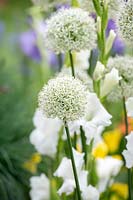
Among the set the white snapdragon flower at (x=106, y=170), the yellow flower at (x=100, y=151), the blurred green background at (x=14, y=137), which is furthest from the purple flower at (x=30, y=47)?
the white snapdragon flower at (x=106, y=170)

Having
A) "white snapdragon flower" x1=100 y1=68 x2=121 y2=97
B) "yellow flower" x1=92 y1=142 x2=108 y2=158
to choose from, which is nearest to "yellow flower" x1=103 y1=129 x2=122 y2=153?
"yellow flower" x1=92 y1=142 x2=108 y2=158

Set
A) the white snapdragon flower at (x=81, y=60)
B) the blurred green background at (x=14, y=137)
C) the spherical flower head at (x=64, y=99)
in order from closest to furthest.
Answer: the spherical flower head at (x=64, y=99), the white snapdragon flower at (x=81, y=60), the blurred green background at (x=14, y=137)

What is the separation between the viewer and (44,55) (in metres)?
1.25

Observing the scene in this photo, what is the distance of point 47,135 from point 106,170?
179mm

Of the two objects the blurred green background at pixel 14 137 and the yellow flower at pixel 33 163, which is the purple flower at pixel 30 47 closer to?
the blurred green background at pixel 14 137

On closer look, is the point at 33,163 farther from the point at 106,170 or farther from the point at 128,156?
the point at 128,156

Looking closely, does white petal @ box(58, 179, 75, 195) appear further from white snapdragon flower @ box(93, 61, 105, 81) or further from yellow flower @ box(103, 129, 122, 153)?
yellow flower @ box(103, 129, 122, 153)

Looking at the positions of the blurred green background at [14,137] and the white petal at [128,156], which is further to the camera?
the blurred green background at [14,137]

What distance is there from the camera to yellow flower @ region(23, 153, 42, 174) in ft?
3.71

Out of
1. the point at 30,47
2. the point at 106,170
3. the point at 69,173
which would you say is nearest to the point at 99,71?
the point at 69,173

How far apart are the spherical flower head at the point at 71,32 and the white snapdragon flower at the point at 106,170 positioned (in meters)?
0.24

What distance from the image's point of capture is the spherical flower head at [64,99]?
2.05 ft

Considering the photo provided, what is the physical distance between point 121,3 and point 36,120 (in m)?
0.21

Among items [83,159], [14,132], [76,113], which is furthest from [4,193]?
[76,113]
